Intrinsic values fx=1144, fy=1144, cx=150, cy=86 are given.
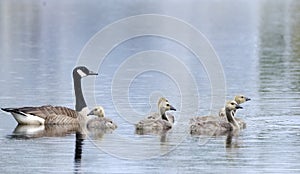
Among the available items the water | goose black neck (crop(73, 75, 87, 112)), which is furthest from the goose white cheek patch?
the water

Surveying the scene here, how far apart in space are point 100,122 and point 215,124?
2.38m

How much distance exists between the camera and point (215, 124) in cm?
2348

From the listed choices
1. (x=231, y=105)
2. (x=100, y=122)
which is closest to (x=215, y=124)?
(x=231, y=105)

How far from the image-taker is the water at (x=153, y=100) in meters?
19.9

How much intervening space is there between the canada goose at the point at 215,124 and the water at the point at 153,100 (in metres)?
0.26

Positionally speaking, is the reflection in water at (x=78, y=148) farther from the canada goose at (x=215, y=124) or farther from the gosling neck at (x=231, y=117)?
the gosling neck at (x=231, y=117)

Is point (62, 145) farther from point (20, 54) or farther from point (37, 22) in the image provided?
point (37, 22)

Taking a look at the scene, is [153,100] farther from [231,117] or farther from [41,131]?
[41,131]

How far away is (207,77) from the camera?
112 ft

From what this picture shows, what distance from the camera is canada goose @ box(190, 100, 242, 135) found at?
23.2 meters

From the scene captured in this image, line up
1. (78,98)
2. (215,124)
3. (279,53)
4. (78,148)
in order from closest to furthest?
(78,148), (215,124), (78,98), (279,53)

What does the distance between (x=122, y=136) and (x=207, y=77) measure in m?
12.0

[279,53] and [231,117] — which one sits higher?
[279,53]

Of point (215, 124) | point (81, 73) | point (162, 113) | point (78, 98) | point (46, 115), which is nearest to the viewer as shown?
point (215, 124)
